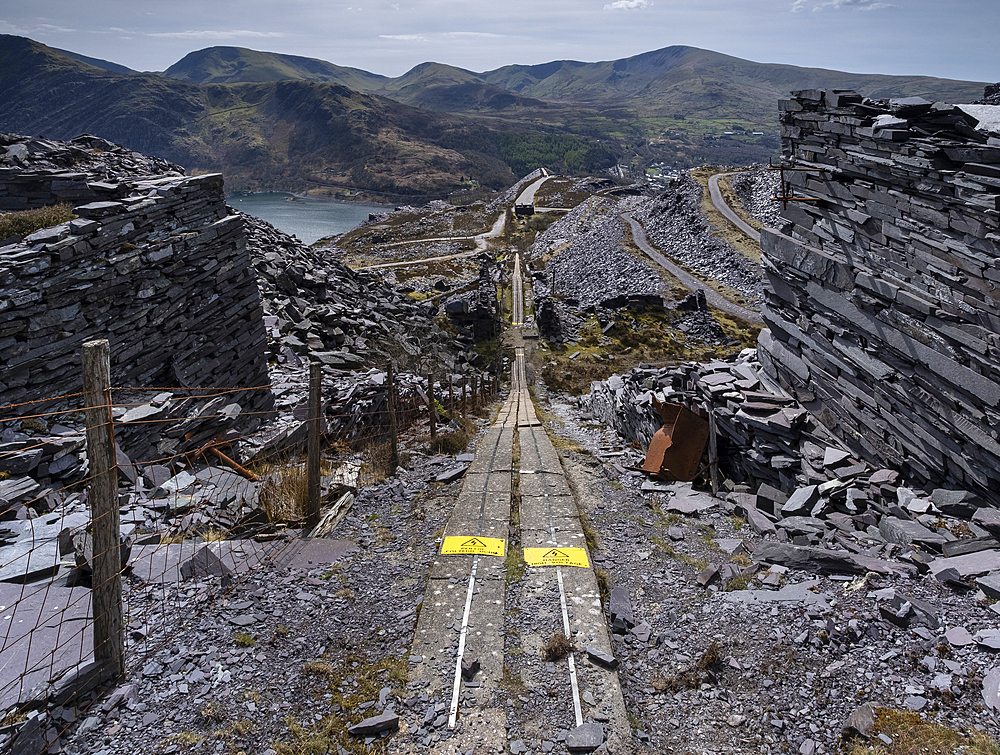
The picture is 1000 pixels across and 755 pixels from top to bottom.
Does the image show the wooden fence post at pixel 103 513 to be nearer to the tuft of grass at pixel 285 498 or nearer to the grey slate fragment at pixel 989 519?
the tuft of grass at pixel 285 498

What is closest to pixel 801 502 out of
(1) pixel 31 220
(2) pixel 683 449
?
(2) pixel 683 449

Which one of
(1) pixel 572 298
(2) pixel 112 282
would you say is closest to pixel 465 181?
(1) pixel 572 298

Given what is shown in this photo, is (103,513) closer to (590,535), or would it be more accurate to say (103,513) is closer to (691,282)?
(590,535)

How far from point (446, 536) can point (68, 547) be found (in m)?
4.88

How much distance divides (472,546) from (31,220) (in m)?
10.6

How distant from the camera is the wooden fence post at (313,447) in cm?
830

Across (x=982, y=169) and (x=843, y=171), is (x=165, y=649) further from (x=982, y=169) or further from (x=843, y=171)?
(x=843, y=171)

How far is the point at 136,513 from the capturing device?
26.5 ft

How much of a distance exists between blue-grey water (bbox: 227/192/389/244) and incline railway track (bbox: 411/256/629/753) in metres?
87.0

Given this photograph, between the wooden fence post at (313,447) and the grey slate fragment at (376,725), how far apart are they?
376cm

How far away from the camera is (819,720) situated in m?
5.52

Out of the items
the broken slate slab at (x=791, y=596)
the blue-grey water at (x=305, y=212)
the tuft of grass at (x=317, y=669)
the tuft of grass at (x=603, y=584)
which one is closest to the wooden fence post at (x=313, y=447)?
the tuft of grass at (x=317, y=669)

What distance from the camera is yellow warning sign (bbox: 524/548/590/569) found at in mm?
8531

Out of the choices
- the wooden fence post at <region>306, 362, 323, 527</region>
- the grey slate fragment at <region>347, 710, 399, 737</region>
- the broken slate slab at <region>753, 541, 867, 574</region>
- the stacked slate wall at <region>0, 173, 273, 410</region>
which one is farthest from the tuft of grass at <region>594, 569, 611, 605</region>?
the stacked slate wall at <region>0, 173, 273, 410</region>
